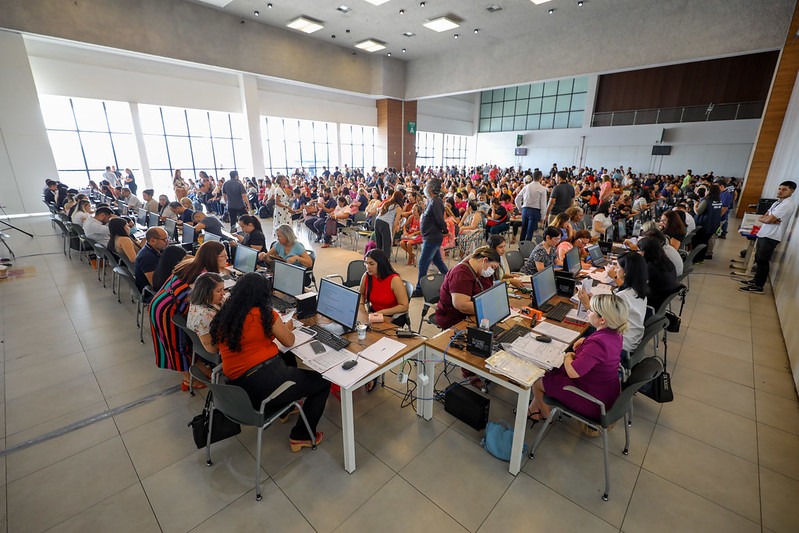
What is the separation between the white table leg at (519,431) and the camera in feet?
7.70

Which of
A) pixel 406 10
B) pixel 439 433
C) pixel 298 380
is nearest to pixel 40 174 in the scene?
pixel 406 10

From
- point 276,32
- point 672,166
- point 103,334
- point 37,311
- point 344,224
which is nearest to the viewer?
point 103,334

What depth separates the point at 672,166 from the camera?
19.2m

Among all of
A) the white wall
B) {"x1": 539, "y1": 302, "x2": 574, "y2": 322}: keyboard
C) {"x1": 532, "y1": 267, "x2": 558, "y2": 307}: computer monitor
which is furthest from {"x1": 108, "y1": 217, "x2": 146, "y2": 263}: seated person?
the white wall

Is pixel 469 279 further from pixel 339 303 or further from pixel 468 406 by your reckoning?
pixel 339 303

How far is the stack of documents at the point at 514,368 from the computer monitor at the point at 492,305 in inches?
11.3

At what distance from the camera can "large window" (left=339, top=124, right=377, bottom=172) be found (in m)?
20.1

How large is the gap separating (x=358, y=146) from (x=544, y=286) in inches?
759

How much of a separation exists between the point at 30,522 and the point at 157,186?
15.8 meters

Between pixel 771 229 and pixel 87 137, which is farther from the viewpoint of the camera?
pixel 87 137

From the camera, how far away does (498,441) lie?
2.68 m

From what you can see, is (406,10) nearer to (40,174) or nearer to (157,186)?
(157,186)

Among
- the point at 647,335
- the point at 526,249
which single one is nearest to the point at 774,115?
the point at 526,249

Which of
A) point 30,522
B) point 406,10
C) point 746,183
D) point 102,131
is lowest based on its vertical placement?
point 30,522
